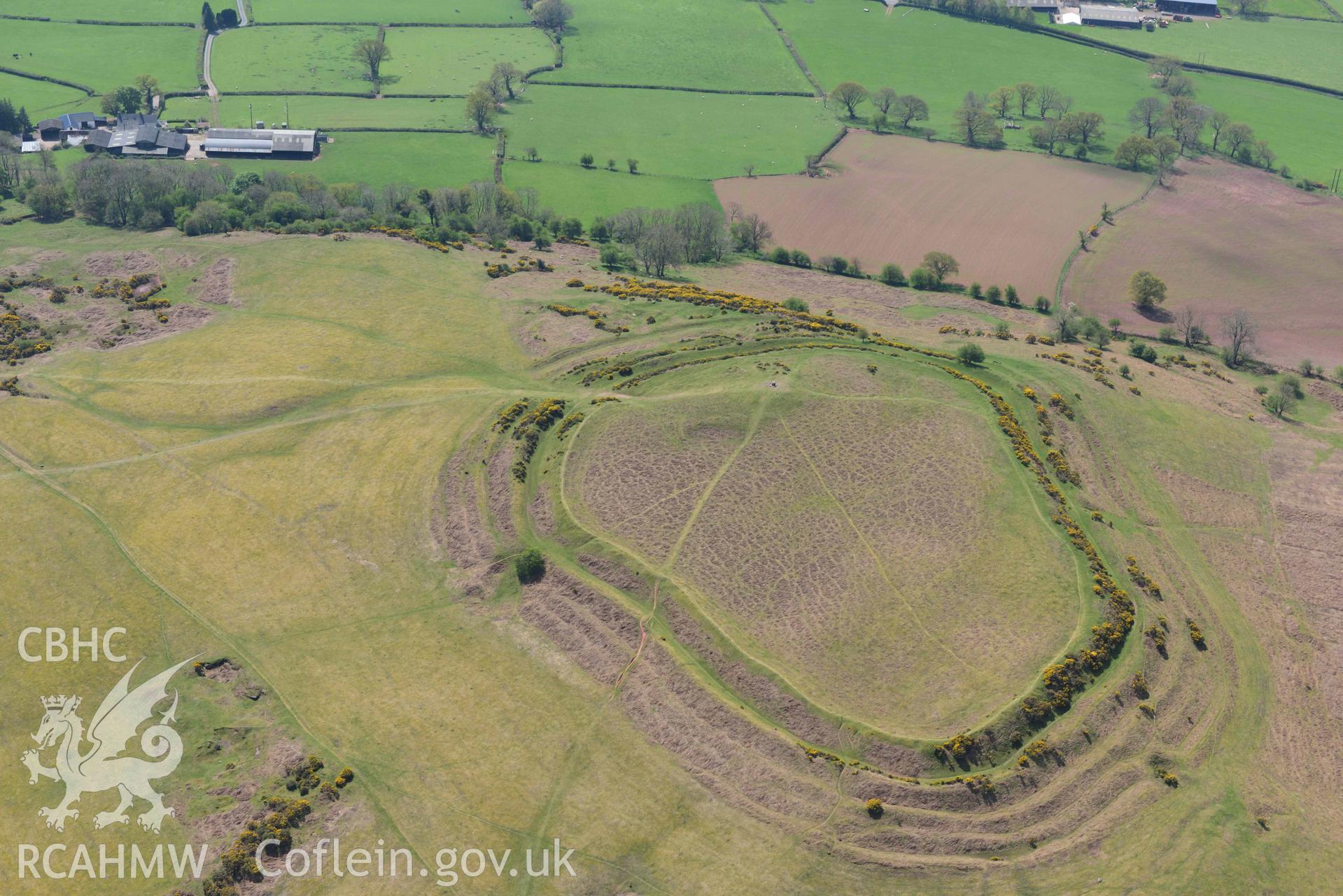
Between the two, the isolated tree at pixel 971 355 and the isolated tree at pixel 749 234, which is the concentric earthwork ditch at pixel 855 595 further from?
the isolated tree at pixel 749 234

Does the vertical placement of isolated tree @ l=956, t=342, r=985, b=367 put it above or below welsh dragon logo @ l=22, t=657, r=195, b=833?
above

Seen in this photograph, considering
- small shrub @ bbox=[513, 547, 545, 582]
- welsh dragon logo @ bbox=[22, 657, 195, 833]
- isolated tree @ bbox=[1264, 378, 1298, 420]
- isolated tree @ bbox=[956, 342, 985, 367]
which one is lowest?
welsh dragon logo @ bbox=[22, 657, 195, 833]

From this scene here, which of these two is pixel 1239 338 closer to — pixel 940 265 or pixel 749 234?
pixel 940 265

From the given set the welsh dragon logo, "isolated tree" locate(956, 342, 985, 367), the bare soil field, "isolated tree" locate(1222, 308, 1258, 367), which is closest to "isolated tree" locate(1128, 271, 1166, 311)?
the bare soil field

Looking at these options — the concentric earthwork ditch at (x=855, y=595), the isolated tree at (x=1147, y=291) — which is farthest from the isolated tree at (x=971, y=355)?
the isolated tree at (x=1147, y=291)

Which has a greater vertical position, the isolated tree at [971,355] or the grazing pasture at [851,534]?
the isolated tree at [971,355]

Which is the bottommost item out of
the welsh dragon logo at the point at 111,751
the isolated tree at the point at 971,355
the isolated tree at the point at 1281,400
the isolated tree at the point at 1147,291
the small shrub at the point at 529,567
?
the welsh dragon logo at the point at 111,751

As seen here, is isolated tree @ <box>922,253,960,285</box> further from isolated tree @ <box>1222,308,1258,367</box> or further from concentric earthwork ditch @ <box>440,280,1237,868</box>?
concentric earthwork ditch @ <box>440,280,1237,868</box>
